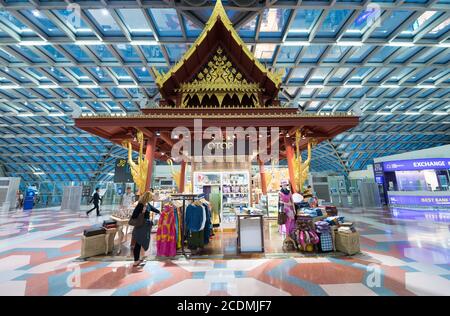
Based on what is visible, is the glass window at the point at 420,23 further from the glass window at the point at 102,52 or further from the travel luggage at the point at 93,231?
the glass window at the point at 102,52

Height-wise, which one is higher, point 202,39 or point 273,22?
point 273,22

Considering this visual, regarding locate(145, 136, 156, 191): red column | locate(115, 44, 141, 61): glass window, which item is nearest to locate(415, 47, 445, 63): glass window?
locate(145, 136, 156, 191): red column

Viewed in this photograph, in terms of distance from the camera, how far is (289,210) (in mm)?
6430

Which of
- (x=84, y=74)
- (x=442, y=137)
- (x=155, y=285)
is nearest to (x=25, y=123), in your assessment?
(x=84, y=74)

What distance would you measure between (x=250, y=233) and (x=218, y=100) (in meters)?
5.45

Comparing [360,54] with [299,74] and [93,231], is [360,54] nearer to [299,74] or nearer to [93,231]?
[299,74]

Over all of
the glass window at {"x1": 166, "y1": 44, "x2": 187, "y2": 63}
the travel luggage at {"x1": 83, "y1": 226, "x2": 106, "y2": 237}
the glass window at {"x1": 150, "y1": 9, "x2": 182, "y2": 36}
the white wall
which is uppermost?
the glass window at {"x1": 150, "y1": 9, "x2": 182, "y2": 36}

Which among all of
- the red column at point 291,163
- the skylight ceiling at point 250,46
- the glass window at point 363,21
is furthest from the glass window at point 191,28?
the red column at point 291,163

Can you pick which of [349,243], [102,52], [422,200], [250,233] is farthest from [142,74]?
[422,200]

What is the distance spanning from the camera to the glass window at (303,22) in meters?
12.2

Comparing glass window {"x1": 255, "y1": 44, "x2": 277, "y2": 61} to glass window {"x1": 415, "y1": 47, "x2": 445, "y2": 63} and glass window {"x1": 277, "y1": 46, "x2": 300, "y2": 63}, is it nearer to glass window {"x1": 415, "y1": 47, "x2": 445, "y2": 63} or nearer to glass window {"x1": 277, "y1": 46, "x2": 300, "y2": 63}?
glass window {"x1": 277, "y1": 46, "x2": 300, "y2": 63}

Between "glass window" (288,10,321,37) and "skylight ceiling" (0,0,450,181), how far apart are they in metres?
0.06

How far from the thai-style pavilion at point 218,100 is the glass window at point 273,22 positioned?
5422mm

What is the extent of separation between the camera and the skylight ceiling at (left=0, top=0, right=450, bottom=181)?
11281mm
